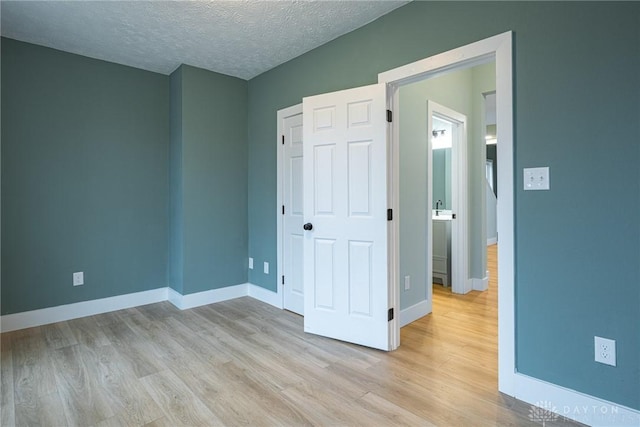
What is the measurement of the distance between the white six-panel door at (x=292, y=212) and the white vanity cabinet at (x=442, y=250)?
6.79 ft

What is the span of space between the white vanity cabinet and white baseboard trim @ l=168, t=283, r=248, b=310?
2.55m

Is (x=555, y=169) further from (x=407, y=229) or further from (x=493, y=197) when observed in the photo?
(x=493, y=197)

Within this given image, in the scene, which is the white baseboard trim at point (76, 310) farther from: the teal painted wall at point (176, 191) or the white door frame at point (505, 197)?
the white door frame at point (505, 197)

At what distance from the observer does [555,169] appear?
179cm

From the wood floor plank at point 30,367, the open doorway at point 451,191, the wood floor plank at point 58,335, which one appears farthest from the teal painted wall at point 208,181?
the open doorway at point 451,191

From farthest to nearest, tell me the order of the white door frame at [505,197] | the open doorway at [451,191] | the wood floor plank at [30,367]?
the open doorway at [451,191], the wood floor plank at [30,367], the white door frame at [505,197]

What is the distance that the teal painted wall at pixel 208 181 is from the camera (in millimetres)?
3617

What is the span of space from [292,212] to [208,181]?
1096mm

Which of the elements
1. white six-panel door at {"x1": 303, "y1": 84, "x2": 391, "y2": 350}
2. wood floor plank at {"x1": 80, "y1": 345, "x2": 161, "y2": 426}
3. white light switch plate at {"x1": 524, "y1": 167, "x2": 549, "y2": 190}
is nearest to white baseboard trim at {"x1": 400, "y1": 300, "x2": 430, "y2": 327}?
white six-panel door at {"x1": 303, "y1": 84, "x2": 391, "y2": 350}

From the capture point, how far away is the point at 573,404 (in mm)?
1747

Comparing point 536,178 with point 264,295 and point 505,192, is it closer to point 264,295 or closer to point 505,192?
point 505,192

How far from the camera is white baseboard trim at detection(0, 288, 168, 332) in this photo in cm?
302

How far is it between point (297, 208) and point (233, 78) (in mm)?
1853

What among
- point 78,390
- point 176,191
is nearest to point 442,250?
point 176,191
